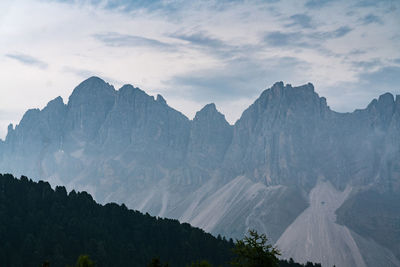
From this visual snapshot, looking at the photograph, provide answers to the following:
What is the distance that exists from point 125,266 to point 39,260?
27967 mm

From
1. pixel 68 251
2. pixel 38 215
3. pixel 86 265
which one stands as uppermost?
pixel 38 215

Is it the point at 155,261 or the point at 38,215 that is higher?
the point at 38,215

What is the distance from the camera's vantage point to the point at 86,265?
3457 inches

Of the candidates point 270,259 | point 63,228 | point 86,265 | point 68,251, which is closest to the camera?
point 270,259

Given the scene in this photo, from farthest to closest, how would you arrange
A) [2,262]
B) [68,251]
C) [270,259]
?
[68,251], [2,262], [270,259]

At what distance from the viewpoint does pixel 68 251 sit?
183m

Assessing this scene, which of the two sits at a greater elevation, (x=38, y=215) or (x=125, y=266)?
(x=38, y=215)

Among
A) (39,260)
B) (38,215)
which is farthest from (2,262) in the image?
(38,215)

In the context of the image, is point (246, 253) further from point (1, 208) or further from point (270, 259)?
point (1, 208)

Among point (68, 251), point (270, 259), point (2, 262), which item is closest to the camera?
point (270, 259)

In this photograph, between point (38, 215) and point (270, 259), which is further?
point (38, 215)

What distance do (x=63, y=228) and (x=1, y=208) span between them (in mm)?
20820

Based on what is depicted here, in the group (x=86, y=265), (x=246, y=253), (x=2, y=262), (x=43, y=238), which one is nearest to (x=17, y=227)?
(x=43, y=238)

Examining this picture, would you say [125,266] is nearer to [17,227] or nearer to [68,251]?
[68,251]
